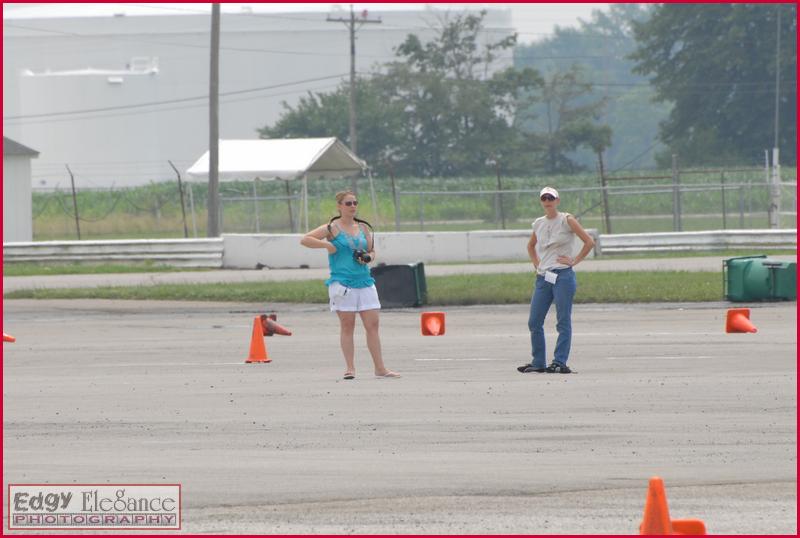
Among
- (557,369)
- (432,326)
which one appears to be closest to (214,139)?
(432,326)

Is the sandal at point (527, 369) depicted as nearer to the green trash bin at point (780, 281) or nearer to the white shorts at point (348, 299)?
the white shorts at point (348, 299)

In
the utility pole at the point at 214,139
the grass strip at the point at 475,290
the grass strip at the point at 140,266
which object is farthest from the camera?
the utility pole at the point at 214,139

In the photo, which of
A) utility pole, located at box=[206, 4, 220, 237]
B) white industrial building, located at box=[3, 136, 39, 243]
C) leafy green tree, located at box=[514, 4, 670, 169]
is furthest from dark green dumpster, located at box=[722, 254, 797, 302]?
leafy green tree, located at box=[514, 4, 670, 169]

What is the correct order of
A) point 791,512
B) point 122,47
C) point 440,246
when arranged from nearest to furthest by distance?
1. point 791,512
2. point 440,246
3. point 122,47

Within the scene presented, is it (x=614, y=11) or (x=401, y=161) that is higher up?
(x=614, y=11)

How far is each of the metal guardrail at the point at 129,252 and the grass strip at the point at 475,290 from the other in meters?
6.35

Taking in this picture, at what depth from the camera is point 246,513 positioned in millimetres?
7480

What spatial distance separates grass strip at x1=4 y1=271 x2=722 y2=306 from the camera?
22.6m

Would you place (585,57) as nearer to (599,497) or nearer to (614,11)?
(614,11)

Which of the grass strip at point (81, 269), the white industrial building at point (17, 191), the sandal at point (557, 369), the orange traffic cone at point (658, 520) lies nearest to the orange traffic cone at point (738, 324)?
the sandal at point (557, 369)

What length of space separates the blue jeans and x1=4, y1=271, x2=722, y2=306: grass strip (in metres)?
8.92

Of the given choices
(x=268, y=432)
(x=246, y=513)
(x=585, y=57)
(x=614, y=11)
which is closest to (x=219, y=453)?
(x=268, y=432)

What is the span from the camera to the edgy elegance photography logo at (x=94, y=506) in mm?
7332

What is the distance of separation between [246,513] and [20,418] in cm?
382
